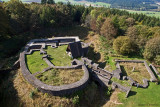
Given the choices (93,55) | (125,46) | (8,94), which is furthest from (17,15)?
(125,46)

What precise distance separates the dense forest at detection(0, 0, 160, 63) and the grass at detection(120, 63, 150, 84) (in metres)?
3.54

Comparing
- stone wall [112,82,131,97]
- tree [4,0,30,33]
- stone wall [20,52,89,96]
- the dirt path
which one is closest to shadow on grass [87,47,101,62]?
stone wall [112,82,131,97]

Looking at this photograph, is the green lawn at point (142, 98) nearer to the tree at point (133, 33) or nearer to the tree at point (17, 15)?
the tree at point (133, 33)

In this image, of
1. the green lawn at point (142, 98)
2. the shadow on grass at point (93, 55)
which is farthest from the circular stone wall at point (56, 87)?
the shadow on grass at point (93, 55)

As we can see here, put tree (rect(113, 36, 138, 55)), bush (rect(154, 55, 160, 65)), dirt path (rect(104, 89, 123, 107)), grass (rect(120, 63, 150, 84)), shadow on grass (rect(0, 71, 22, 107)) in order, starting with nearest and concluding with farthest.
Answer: shadow on grass (rect(0, 71, 22, 107)) → dirt path (rect(104, 89, 123, 107)) → grass (rect(120, 63, 150, 84)) → bush (rect(154, 55, 160, 65)) → tree (rect(113, 36, 138, 55))

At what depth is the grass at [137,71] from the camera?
64.3 ft

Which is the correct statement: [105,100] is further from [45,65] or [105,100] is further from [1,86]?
[1,86]

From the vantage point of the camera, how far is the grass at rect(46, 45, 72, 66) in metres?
21.0

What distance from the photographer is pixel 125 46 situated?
24672 millimetres

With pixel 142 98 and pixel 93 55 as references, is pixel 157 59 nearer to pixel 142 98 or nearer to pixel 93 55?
pixel 142 98

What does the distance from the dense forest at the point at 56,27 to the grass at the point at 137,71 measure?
139 inches

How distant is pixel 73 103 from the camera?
14.4 m

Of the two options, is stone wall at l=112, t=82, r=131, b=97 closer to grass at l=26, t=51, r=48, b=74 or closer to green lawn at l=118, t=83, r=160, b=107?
green lawn at l=118, t=83, r=160, b=107

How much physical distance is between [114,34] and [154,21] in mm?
26109
